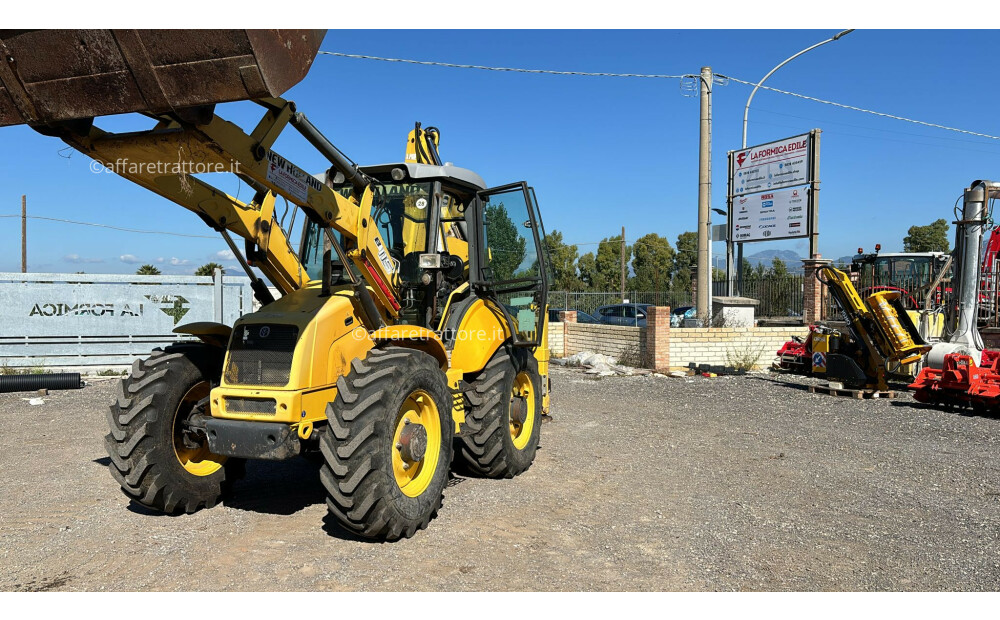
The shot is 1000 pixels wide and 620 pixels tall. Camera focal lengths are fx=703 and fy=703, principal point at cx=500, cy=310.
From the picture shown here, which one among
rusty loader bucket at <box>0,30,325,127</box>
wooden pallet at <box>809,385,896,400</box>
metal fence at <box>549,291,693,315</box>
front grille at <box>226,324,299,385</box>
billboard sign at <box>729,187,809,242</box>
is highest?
billboard sign at <box>729,187,809,242</box>

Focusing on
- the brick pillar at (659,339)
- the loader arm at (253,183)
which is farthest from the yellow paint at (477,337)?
the brick pillar at (659,339)

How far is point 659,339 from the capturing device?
50.4 ft

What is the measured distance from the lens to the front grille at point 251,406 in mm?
4637

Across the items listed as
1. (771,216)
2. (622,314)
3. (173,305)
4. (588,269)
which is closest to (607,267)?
(588,269)

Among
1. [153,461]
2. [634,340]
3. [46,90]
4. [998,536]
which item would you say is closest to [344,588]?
[153,461]

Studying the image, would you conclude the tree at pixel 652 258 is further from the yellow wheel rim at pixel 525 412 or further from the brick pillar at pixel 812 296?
the yellow wheel rim at pixel 525 412

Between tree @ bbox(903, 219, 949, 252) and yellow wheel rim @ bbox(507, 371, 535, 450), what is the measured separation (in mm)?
48836

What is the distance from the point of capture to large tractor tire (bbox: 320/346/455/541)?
4.37 meters

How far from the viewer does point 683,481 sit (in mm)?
6480

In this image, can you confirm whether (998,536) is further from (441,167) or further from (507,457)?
(441,167)

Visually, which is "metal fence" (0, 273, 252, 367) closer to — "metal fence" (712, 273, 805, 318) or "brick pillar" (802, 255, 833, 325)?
"brick pillar" (802, 255, 833, 325)

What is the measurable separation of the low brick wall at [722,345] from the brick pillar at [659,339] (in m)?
0.42

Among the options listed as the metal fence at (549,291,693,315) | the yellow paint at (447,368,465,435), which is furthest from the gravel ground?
the metal fence at (549,291,693,315)

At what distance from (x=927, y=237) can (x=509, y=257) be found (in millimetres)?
54590
